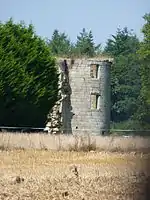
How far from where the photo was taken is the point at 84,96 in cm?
4025

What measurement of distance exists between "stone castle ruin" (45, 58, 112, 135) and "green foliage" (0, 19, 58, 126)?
10.3 feet

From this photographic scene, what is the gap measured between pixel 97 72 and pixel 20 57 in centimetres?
811

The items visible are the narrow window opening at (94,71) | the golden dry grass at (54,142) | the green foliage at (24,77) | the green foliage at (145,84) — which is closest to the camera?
the green foliage at (145,84)

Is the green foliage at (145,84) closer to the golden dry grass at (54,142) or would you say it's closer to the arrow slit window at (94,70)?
the golden dry grass at (54,142)

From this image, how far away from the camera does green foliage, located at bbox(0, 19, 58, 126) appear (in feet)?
105

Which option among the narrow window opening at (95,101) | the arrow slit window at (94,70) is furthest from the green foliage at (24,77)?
the narrow window opening at (95,101)

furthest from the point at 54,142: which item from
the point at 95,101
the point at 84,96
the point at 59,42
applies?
the point at 59,42

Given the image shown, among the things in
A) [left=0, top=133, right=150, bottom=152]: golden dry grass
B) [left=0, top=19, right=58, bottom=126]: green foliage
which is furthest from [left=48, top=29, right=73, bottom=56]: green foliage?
[left=0, top=133, right=150, bottom=152]: golden dry grass

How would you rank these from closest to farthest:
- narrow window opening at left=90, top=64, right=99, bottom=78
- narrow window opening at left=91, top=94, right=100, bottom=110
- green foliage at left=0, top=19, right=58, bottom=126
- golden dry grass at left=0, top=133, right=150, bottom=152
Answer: golden dry grass at left=0, top=133, right=150, bottom=152
green foliage at left=0, top=19, right=58, bottom=126
narrow window opening at left=91, top=94, right=100, bottom=110
narrow window opening at left=90, top=64, right=99, bottom=78

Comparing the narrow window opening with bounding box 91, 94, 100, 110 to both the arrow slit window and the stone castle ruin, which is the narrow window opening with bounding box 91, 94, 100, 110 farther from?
the arrow slit window

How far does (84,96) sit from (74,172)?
27.9m

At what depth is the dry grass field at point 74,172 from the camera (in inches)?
75.8

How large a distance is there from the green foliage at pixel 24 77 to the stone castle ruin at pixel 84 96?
312 cm

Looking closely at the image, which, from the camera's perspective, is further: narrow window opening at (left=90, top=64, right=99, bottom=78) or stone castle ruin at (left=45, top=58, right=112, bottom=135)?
narrow window opening at (left=90, top=64, right=99, bottom=78)
